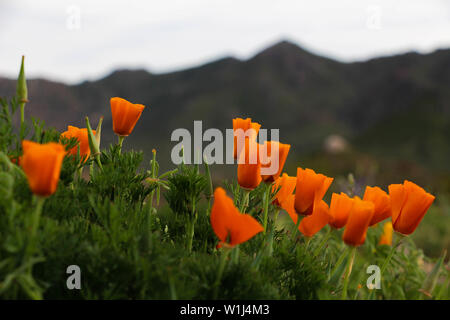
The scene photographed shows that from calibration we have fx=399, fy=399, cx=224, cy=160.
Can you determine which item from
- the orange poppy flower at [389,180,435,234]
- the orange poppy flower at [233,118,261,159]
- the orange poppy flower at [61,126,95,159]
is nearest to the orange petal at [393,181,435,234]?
the orange poppy flower at [389,180,435,234]

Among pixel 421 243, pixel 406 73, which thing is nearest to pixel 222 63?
pixel 406 73

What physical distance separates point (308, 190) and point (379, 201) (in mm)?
183

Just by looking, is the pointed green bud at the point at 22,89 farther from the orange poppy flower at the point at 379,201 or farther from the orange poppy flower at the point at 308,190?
the orange poppy flower at the point at 379,201

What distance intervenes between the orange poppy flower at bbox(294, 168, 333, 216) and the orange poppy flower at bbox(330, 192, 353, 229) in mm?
52

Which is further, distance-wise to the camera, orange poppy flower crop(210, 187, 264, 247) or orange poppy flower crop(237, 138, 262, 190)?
orange poppy flower crop(237, 138, 262, 190)

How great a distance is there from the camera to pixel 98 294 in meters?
0.78

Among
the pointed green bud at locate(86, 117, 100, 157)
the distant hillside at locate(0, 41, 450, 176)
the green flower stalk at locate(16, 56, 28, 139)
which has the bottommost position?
the pointed green bud at locate(86, 117, 100, 157)

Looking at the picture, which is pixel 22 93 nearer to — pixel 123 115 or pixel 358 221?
pixel 123 115

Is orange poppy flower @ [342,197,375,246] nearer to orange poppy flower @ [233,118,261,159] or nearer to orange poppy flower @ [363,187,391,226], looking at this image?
orange poppy flower @ [363,187,391,226]

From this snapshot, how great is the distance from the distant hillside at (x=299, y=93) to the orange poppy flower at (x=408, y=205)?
66933mm

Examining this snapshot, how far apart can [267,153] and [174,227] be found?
1.02 ft

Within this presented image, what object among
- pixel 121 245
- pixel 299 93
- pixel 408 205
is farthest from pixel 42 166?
pixel 299 93

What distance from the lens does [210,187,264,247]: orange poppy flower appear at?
2.50 ft

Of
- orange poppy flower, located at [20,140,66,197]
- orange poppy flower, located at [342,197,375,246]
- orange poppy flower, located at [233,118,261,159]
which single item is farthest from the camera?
orange poppy flower, located at [233,118,261,159]
